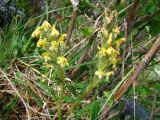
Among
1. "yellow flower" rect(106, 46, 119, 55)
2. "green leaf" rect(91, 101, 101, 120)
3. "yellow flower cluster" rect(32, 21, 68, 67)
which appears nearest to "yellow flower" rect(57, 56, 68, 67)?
"yellow flower cluster" rect(32, 21, 68, 67)


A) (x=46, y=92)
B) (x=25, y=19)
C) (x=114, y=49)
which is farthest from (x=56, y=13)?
(x=114, y=49)

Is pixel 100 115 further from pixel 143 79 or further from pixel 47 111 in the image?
pixel 143 79

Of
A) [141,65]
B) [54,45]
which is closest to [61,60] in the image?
[54,45]

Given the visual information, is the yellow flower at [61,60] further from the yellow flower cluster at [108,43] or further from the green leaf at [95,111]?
the green leaf at [95,111]

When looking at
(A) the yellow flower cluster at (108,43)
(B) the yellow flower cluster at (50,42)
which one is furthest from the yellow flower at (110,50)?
(B) the yellow flower cluster at (50,42)

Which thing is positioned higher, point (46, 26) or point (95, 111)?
point (46, 26)

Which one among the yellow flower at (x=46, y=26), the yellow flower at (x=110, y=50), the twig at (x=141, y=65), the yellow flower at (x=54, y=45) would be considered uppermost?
the yellow flower at (x=46, y=26)

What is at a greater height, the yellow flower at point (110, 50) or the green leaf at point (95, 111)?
the yellow flower at point (110, 50)

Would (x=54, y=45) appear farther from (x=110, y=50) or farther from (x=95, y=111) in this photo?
(x=95, y=111)

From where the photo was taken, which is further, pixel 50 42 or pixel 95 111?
pixel 95 111

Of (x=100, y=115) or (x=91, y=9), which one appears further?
(x=91, y=9)

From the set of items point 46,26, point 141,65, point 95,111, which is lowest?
point 95,111
